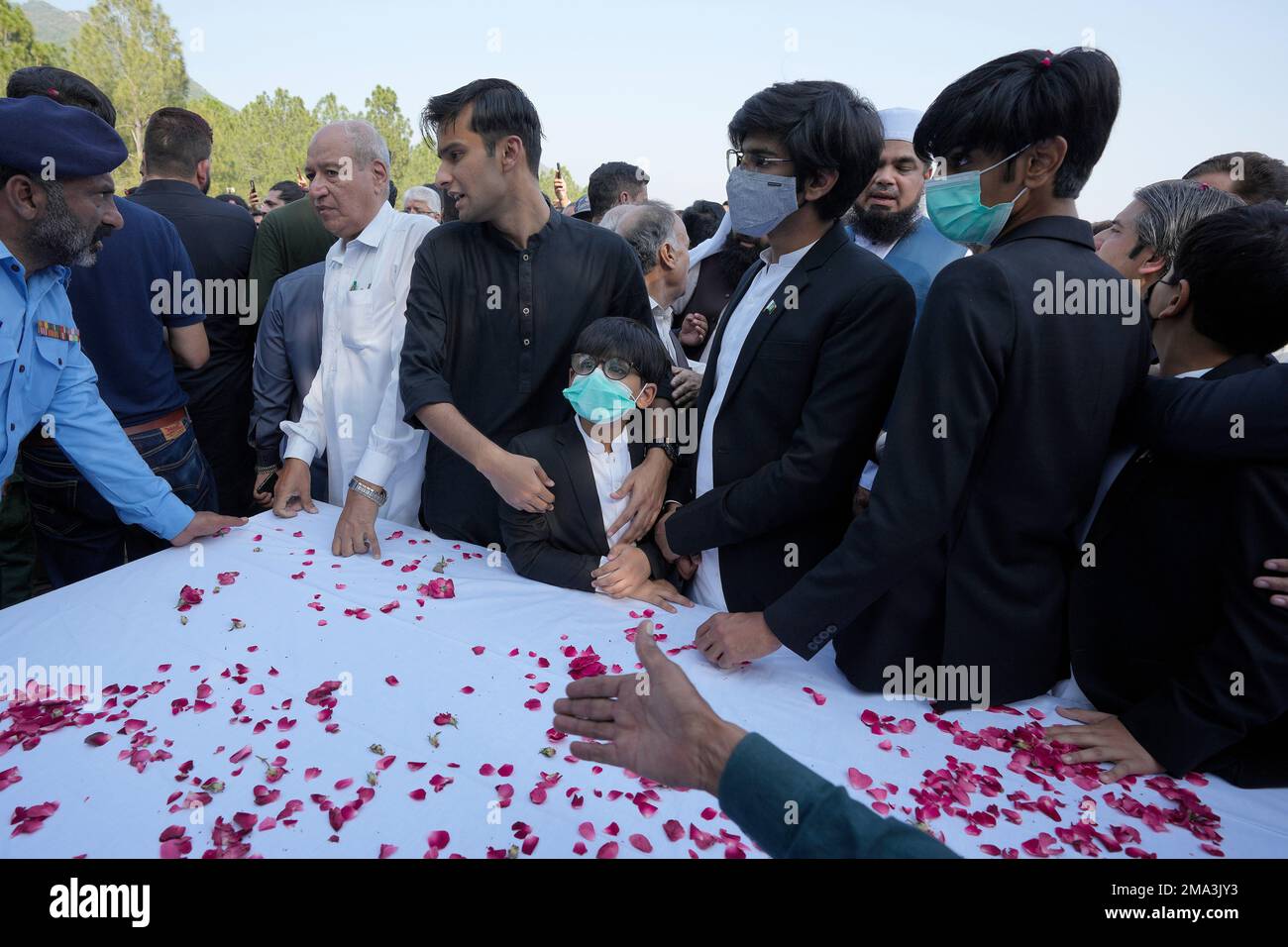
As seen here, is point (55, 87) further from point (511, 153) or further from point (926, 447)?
point (926, 447)

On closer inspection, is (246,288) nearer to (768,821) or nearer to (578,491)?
(578,491)

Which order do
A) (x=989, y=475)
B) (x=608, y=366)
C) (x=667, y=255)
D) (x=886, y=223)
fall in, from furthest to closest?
(x=667, y=255) < (x=886, y=223) < (x=608, y=366) < (x=989, y=475)

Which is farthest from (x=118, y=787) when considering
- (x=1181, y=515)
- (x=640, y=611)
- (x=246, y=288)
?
(x=246, y=288)

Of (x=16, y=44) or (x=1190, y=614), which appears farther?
(x=16, y=44)

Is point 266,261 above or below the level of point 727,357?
above

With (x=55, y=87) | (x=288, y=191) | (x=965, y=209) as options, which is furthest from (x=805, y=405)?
(x=288, y=191)

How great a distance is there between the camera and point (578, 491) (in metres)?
2.63

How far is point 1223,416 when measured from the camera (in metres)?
1.51

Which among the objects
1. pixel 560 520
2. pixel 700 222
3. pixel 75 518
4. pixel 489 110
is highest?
pixel 700 222

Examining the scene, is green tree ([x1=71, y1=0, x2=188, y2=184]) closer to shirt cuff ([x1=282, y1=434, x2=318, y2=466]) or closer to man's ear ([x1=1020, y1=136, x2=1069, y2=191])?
shirt cuff ([x1=282, y1=434, x2=318, y2=466])

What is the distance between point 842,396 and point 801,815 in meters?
1.21

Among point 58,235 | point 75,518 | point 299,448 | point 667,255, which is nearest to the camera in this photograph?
point 58,235

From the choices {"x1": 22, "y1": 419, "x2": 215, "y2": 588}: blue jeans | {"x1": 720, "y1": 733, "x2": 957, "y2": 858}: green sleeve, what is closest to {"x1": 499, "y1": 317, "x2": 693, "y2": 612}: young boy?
{"x1": 720, "y1": 733, "x2": 957, "y2": 858}: green sleeve
